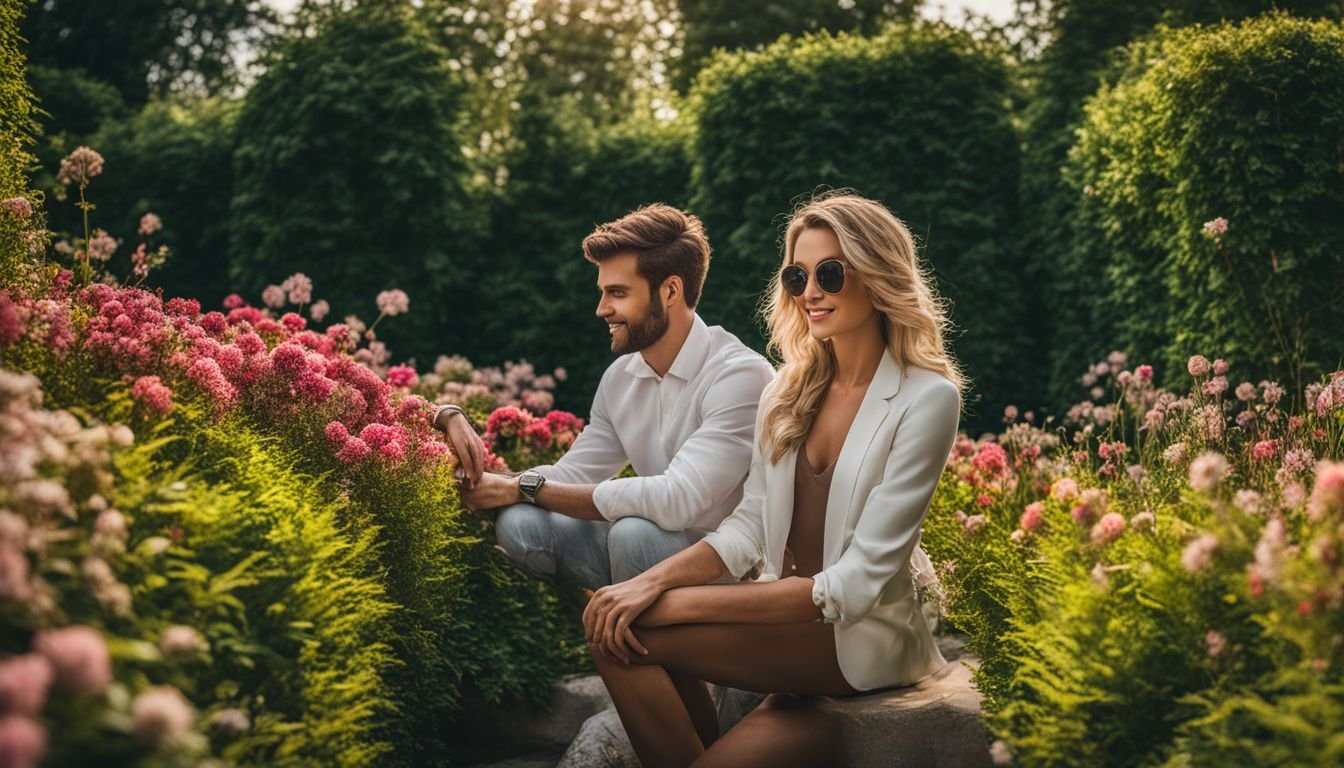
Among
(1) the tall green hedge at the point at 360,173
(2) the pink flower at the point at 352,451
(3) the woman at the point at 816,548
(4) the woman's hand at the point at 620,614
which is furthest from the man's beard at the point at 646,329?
(1) the tall green hedge at the point at 360,173

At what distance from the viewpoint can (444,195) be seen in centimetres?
1073

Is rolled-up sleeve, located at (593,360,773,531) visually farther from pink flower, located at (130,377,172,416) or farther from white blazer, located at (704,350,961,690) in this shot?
pink flower, located at (130,377,172,416)

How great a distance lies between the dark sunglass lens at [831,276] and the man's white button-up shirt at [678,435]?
2.25 feet

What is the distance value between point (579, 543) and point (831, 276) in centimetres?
149

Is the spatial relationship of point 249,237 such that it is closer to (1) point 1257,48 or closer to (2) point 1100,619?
(1) point 1257,48

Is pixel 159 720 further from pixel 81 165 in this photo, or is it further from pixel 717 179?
pixel 717 179

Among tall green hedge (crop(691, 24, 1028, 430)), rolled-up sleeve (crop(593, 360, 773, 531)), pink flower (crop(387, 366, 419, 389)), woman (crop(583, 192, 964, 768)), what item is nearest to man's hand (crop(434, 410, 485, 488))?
rolled-up sleeve (crop(593, 360, 773, 531))

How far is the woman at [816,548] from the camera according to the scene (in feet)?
10.4

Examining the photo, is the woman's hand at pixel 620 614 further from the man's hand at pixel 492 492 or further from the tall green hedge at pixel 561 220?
the tall green hedge at pixel 561 220

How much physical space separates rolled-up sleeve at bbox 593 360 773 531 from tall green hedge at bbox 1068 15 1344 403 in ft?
12.7

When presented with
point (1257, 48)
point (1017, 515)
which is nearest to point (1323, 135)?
point (1257, 48)

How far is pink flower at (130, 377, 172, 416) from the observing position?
2.88 m

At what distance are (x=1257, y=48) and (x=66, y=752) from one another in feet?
25.8

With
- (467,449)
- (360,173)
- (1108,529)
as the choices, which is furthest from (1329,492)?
(360,173)
